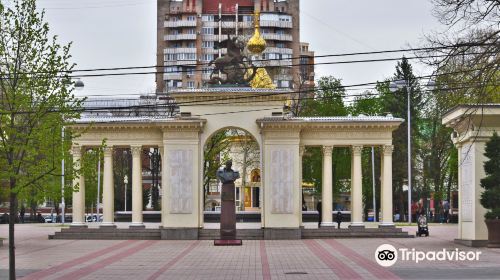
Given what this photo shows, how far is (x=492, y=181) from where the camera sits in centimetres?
3391

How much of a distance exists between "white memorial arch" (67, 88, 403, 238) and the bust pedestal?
5.23m

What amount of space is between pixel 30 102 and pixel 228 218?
652 inches

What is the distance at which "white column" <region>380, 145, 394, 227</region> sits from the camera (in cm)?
4500

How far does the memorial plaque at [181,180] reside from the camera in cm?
4384

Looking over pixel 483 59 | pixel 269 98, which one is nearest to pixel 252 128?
pixel 269 98

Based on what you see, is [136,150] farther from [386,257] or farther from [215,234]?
[386,257]

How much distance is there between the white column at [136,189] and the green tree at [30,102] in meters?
21.6

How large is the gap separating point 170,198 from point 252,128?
534 cm

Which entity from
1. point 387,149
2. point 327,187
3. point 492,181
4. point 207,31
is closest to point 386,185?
point 387,149

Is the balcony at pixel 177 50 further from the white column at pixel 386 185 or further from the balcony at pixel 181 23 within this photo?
the white column at pixel 386 185

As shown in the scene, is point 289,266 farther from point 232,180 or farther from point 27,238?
point 27,238

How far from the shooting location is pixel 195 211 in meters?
43.8

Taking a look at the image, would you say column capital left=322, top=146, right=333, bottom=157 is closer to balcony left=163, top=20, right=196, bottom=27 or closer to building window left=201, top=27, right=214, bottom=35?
balcony left=163, top=20, right=196, bottom=27

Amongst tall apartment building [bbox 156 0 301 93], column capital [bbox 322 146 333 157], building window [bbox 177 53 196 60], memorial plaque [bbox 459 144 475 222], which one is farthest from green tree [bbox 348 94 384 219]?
building window [bbox 177 53 196 60]
